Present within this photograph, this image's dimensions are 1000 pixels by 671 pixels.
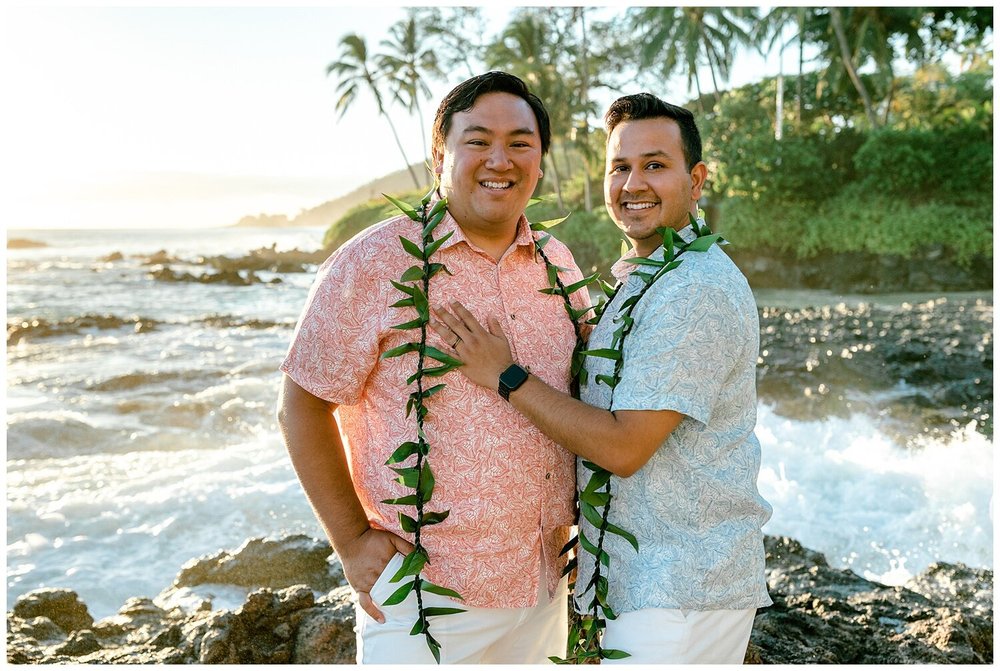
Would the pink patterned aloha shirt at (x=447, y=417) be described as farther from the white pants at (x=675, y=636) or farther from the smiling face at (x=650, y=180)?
the smiling face at (x=650, y=180)

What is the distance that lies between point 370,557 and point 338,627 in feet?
5.15

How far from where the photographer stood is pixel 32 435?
11.1 meters

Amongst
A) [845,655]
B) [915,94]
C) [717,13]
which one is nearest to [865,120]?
[915,94]

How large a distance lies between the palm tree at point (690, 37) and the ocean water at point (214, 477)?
13704 mm

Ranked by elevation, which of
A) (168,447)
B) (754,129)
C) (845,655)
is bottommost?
(168,447)

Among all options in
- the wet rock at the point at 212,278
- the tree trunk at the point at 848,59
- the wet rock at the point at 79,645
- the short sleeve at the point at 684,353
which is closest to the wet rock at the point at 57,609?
the wet rock at the point at 79,645

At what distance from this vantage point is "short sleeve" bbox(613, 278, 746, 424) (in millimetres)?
2090

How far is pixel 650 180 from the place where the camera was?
8.04 ft

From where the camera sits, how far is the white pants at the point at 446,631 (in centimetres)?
235

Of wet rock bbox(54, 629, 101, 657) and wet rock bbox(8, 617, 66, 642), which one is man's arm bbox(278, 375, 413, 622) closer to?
wet rock bbox(54, 629, 101, 657)

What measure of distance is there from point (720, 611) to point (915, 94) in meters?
26.9

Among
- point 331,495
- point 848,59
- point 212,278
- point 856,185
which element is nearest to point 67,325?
point 212,278

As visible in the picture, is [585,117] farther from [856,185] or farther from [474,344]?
[474,344]

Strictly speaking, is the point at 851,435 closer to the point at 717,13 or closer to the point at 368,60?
the point at 717,13
